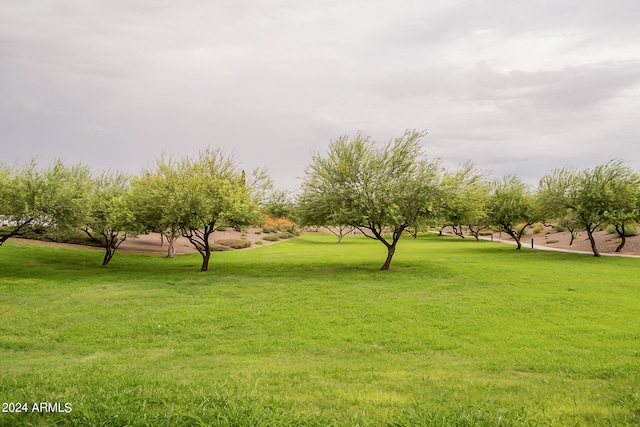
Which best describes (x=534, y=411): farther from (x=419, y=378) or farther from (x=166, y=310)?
(x=166, y=310)

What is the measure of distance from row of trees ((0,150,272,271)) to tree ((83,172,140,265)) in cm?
11

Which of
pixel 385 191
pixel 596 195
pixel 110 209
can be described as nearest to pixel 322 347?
pixel 385 191

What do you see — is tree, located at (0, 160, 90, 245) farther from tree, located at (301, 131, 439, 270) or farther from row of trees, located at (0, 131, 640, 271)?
tree, located at (301, 131, 439, 270)

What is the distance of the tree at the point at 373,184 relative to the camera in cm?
2598

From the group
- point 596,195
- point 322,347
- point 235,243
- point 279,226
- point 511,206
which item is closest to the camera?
point 322,347

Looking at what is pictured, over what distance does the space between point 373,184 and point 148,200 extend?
1557cm

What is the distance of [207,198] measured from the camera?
25.9 m

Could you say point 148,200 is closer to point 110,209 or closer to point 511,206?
point 110,209

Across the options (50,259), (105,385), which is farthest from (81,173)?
(105,385)

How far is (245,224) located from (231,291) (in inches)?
308

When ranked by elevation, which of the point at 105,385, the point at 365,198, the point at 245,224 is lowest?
the point at 105,385

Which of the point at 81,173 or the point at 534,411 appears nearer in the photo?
the point at 534,411

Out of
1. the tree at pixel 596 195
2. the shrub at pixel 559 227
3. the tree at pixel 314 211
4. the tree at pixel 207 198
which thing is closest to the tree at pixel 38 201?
the tree at pixel 207 198

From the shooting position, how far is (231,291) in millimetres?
20344
